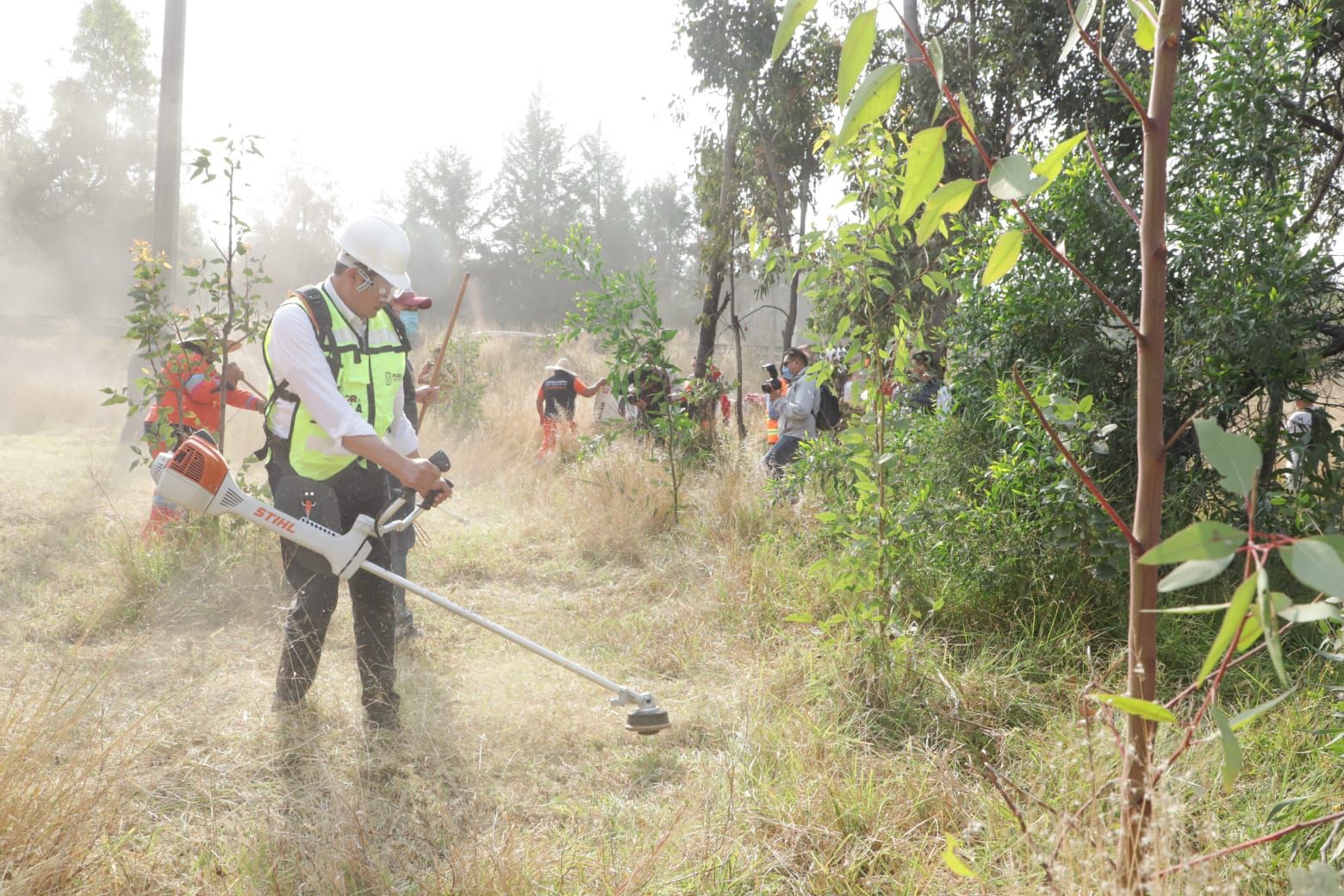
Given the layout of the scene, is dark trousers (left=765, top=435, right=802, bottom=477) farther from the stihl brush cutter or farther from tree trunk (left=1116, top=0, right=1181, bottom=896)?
tree trunk (left=1116, top=0, right=1181, bottom=896)

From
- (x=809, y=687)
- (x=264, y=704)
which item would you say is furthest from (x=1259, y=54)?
(x=264, y=704)

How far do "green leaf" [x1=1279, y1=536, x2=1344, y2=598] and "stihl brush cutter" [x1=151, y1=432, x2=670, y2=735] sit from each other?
2.41 metres

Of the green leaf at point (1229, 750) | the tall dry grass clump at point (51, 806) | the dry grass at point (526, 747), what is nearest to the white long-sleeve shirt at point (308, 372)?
the dry grass at point (526, 747)

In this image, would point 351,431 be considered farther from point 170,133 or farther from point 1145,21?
point 170,133

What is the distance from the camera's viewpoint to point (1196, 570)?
29.3 inches

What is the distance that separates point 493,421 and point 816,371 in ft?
27.2

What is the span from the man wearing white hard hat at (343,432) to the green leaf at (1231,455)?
2514 mm

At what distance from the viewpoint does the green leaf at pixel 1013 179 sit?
867 millimetres

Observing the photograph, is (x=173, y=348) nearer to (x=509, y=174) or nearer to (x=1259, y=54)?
(x=1259, y=54)

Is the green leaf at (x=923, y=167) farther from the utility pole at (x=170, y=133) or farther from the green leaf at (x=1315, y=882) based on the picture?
the utility pole at (x=170, y=133)

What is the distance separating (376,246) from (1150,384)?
2.68 m

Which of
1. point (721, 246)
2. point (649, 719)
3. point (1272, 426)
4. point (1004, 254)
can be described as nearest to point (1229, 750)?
point (1004, 254)

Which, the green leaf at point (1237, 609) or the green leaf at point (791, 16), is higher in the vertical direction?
the green leaf at point (791, 16)

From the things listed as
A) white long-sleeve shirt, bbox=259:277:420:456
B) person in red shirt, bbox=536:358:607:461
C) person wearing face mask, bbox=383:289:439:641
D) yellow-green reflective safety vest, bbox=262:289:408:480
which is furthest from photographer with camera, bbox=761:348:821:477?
white long-sleeve shirt, bbox=259:277:420:456
